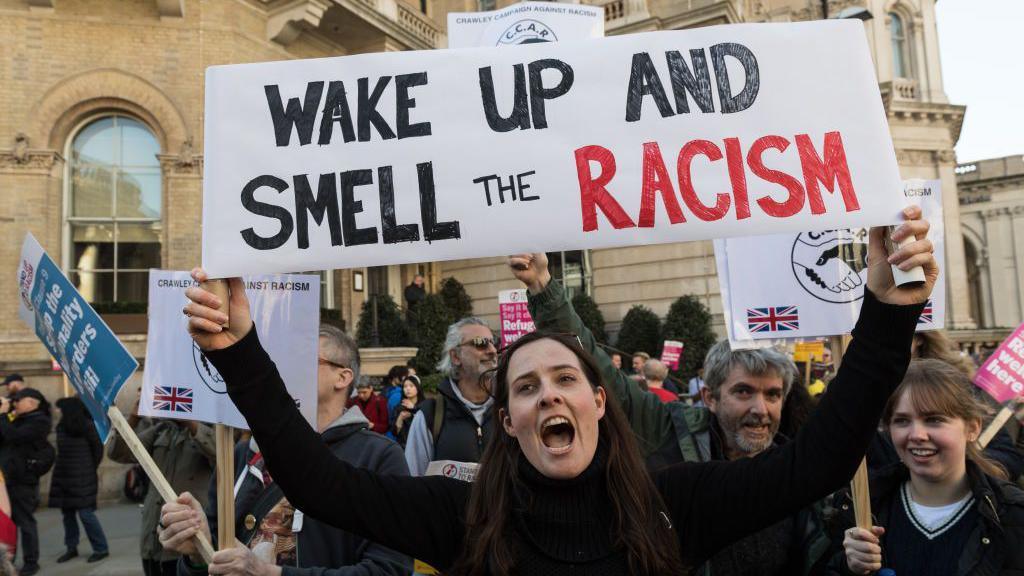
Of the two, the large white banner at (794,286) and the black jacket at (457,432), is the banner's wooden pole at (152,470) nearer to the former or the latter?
the black jacket at (457,432)

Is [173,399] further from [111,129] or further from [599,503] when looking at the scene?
[111,129]

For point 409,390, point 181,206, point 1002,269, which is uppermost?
point 181,206

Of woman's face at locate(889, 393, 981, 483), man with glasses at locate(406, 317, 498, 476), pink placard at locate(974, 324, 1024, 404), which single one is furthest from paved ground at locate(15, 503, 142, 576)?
pink placard at locate(974, 324, 1024, 404)

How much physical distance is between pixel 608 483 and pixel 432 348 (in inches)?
627

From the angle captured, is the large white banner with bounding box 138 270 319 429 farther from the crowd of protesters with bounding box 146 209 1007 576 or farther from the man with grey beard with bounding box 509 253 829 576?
the man with grey beard with bounding box 509 253 829 576

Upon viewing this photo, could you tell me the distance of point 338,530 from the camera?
272 centimetres

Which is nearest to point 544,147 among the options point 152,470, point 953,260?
point 152,470

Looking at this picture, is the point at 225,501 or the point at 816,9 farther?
the point at 816,9

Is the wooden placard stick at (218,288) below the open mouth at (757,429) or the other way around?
the other way around

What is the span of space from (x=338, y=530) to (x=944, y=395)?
2.21m

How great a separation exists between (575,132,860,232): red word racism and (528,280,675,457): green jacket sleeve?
0.84 m

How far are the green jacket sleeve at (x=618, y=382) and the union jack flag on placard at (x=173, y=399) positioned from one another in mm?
1613

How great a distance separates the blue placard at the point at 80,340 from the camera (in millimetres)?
2811

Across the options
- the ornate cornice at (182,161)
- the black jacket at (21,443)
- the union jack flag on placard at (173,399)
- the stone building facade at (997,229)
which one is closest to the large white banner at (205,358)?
the union jack flag on placard at (173,399)
